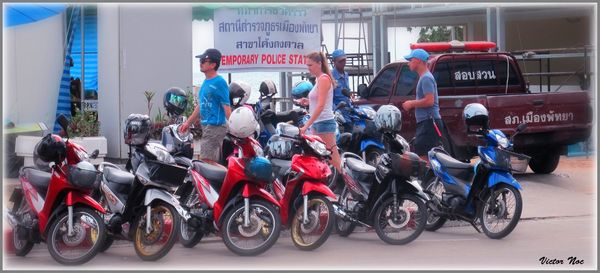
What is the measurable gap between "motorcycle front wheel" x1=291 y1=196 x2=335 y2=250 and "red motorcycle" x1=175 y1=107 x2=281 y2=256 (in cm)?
36

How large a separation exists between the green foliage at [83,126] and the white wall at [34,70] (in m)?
0.78

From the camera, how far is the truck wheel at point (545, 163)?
46.9ft

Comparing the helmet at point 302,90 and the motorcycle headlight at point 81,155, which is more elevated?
the helmet at point 302,90

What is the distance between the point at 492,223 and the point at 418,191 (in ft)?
3.08

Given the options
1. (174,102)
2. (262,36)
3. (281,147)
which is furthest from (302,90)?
(281,147)

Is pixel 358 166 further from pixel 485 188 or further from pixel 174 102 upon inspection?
pixel 174 102

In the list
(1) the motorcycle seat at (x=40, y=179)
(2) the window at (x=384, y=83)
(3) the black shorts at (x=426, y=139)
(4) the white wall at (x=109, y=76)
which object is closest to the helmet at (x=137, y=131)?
(1) the motorcycle seat at (x=40, y=179)

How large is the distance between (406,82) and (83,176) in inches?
263

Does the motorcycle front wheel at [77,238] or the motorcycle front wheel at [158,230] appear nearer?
the motorcycle front wheel at [77,238]

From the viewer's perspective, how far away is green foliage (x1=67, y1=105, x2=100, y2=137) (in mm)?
13578

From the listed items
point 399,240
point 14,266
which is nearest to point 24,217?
point 14,266

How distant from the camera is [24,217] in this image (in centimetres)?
845

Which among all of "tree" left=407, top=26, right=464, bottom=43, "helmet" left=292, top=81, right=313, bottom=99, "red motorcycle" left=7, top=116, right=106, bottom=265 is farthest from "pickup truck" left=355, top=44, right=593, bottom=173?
"tree" left=407, top=26, right=464, bottom=43

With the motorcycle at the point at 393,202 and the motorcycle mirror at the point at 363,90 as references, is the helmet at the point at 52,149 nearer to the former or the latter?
the motorcycle at the point at 393,202
